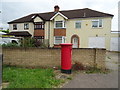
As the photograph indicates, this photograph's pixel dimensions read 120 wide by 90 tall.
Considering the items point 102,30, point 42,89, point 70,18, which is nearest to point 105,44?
point 102,30

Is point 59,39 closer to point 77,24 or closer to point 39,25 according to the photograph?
point 77,24

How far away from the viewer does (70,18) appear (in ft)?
62.0

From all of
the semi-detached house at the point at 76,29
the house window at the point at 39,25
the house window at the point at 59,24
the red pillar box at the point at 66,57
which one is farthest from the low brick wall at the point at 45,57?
the house window at the point at 39,25

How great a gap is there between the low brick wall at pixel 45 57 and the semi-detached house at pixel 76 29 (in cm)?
1209

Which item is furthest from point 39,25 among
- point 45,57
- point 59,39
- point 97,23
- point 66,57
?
point 66,57

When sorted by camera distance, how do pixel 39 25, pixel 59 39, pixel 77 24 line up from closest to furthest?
1. pixel 77 24
2. pixel 59 39
3. pixel 39 25

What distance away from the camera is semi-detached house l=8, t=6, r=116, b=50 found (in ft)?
55.8

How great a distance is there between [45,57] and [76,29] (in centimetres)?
1327

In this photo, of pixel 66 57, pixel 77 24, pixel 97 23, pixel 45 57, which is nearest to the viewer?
pixel 66 57

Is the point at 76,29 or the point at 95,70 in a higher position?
the point at 76,29

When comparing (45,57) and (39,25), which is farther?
(39,25)

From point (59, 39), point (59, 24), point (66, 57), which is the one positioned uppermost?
point (59, 24)

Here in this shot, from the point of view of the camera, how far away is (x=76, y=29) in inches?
732

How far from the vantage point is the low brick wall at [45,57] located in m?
5.97
